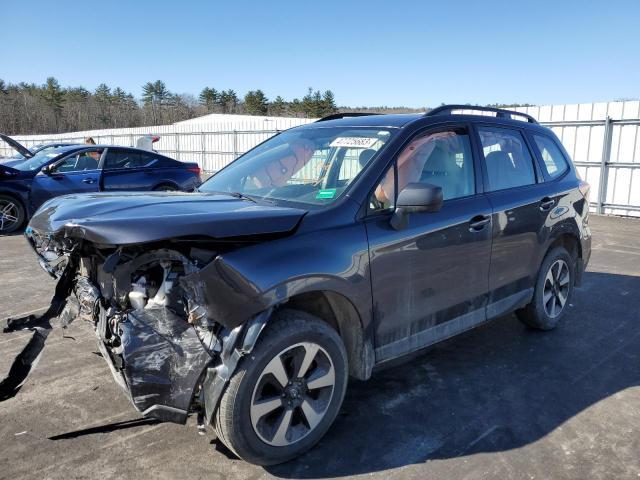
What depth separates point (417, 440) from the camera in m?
2.95

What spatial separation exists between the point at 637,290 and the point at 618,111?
7874mm

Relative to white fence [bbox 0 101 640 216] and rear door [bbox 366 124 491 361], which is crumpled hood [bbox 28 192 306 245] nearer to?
rear door [bbox 366 124 491 361]

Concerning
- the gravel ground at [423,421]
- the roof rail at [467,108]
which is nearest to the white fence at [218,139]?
the roof rail at [467,108]

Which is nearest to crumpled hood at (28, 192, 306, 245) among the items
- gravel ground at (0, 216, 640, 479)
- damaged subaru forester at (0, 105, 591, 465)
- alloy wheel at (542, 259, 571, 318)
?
damaged subaru forester at (0, 105, 591, 465)

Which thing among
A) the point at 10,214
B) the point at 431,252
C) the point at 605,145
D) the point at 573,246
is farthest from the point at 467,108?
the point at 605,145

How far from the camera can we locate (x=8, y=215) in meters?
9.66

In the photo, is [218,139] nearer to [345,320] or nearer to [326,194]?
[326,194]

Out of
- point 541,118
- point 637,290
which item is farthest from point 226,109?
point 637,290

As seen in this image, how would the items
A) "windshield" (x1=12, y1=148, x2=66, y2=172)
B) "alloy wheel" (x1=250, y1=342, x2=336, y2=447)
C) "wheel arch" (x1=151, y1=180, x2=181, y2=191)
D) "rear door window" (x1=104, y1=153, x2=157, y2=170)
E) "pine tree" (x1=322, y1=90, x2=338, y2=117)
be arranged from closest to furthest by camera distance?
"alloy wheel" (x1=250, y1=342, x2=336, y2=447)
"windshield" (x1=12, y1=148, x2=66, y2=172)
"rear door window" (x1=104, y1=153, x2=157, y2=170)
"wheel arch" (x1=151, y1=180, x2=181, y2=191)
"pine tree" (x1=322, y1=90, x2=338, y2=117)

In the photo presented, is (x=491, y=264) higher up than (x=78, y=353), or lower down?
higher up

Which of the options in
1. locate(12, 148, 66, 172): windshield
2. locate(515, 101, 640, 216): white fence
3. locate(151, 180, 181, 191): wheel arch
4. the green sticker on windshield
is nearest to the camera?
the green sticker on windshield

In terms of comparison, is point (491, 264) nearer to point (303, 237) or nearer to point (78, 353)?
point (303, 237)

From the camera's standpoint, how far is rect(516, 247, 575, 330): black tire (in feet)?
14.7

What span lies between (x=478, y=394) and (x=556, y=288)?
5.73ft
